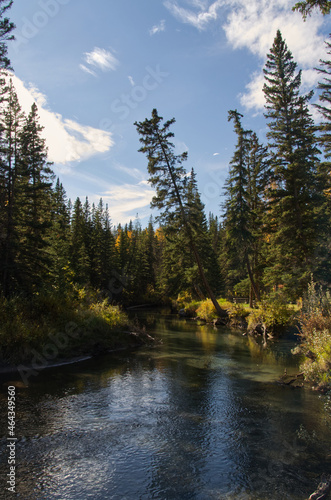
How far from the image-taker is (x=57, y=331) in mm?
15570

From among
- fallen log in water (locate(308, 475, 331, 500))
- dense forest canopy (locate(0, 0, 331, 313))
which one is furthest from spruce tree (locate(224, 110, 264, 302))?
fallen log in water (locate(308, 475, 331, 500))

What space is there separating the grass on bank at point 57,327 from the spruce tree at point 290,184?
540 inches

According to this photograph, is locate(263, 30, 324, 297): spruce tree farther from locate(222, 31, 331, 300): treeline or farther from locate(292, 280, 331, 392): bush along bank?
locate(292, 280, 331, 392): bush along bank

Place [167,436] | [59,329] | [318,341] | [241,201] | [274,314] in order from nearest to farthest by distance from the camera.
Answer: [167,436] → [318,341] → [59,329] → [274,314] → [241,201]

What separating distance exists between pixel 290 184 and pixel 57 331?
821 inches

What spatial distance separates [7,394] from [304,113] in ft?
92.8

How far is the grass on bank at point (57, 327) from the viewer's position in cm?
1330

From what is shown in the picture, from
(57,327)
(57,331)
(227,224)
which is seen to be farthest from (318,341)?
(227,224)

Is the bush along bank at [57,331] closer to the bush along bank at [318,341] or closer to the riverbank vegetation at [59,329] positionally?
the riverbank vegetation at [59,329]

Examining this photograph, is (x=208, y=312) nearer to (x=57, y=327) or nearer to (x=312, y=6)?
(x=57, y=327)

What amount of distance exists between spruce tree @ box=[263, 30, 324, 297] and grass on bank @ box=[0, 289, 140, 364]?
13.7m

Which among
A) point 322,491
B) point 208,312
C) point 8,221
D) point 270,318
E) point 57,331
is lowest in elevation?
point 322,491

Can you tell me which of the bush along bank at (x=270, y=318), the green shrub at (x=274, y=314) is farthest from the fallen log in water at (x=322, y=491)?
the green shrub at (x=274, y=314)

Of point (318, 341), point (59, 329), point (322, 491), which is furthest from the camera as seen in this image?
point (59, 329)
